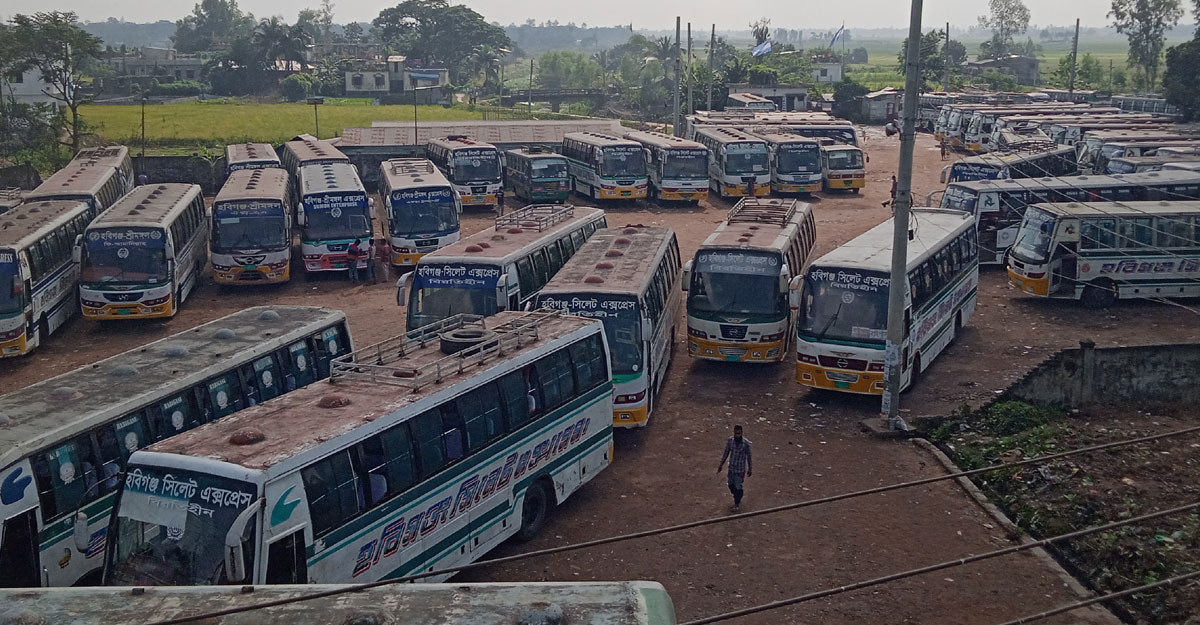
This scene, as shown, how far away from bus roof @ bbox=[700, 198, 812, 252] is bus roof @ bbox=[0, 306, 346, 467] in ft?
23.2

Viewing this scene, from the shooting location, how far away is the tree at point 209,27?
15788 cm

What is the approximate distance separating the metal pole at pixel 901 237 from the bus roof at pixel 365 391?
15.5 ft

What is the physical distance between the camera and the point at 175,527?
8.70 metres

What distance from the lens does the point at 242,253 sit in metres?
25.2

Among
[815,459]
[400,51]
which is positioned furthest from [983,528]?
[400,51]

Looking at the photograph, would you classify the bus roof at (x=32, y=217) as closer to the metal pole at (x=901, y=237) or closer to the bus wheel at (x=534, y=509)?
the bus wheel at (x=534, y=509)

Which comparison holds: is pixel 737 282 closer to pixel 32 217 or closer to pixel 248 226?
pixel 248 226

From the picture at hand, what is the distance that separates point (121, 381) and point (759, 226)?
39.3 ft

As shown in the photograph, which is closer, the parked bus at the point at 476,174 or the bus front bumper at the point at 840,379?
the bus front bumper at the point at 840,379

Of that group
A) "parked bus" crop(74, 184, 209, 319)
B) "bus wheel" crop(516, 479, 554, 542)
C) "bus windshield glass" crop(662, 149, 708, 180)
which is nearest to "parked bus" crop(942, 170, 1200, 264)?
"bus windshield glass" crop(662, 149, 708, 180)

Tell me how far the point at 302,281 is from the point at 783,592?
18.9 meters

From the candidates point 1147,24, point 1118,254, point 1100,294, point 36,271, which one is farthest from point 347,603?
point 1147,24

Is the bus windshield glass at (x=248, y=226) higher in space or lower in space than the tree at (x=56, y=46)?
lower

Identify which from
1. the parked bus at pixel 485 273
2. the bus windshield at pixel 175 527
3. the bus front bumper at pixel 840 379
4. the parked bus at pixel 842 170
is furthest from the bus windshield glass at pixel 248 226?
the parked bus at pixel 842 170
